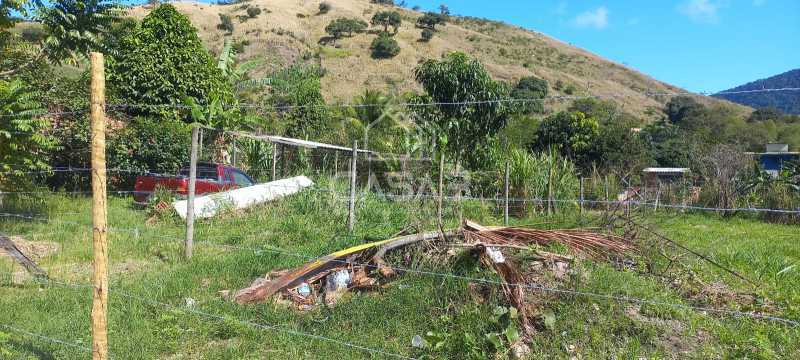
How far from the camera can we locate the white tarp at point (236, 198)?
31.8 ft

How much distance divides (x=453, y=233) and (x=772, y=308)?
271cm

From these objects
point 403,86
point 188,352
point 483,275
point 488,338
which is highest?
point 403,86

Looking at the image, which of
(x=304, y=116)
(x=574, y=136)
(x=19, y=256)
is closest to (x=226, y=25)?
(x=304, y=116)

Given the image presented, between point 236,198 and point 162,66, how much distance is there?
22.8 feet

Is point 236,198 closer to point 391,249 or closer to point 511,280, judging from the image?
point 391,249

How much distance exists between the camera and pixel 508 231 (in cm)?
526

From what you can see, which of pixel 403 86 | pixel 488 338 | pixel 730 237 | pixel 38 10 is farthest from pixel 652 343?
pixel 403 86

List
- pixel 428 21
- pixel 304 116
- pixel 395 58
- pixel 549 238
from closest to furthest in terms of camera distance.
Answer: pixel 549 238 < pixel 304 116 < pixel 395 58 < pixel 428 21

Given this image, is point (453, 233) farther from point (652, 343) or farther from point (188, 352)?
point (188, 352)

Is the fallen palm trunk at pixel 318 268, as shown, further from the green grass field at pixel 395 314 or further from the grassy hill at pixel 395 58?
the grassy hill at pixel 395 58

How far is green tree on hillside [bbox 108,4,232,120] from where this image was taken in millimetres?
15148

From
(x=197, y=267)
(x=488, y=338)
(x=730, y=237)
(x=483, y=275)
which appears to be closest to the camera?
(x=488, y=338)

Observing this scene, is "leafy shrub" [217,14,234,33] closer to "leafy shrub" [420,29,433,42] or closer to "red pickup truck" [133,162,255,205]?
"leafy shrub" [420,29,433,42]

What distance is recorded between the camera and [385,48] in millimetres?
63750
